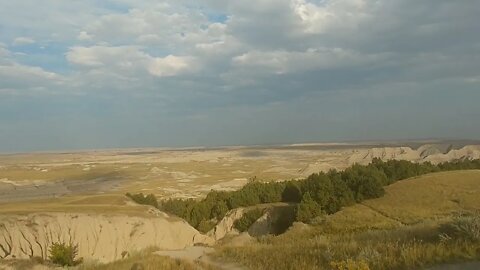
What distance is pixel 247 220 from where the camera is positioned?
50281mm

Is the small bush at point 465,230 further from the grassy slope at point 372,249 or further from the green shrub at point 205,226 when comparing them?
the green shrub at point 205,226

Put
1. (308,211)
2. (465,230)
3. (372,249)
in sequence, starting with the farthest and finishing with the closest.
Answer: (308,211) < (372,249) < (465,230)

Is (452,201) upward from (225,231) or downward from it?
upward

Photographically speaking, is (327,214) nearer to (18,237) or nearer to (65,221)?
(65,221)

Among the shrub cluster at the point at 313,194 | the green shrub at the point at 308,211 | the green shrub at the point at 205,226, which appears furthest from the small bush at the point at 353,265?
the green shrub at the point at 205,226

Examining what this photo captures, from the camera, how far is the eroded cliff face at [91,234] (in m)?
32.5

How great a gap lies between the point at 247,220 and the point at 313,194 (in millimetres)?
8415

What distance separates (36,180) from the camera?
4771 inches

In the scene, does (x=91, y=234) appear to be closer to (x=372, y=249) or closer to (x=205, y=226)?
(x=205, y=226)

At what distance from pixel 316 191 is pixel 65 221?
78.0ft

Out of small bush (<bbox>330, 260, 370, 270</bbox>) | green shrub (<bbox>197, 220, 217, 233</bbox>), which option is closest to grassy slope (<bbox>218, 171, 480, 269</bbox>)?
small bush (<bbox>330, 260, 370, 270</bbox>)

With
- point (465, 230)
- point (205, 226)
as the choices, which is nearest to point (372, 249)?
point (465, 230)

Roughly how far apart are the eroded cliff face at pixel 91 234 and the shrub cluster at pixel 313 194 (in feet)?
39.8

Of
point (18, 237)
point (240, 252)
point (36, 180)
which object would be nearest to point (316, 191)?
point (18, 237)
